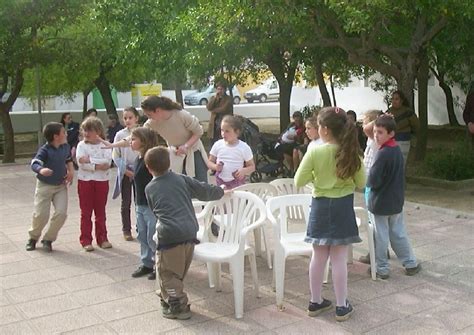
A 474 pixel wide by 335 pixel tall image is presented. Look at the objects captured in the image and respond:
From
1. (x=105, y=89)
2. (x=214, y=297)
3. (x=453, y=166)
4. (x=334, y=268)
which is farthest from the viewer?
(x=105, y=89)

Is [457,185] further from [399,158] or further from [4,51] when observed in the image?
[4,51]

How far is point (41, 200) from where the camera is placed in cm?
640

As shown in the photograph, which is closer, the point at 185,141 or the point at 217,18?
the point at 185,141

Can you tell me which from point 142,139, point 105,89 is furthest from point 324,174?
point 105,89

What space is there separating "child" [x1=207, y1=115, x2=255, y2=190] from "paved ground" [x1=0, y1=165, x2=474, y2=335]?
0.87m

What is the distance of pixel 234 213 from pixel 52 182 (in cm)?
237

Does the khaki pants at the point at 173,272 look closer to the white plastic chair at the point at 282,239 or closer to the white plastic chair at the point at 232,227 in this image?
the white plastic chair at the point at 232,227

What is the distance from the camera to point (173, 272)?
14.3 ft

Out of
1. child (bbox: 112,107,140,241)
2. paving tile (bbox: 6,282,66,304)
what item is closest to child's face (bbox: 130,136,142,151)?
child (bbox: 112,107,140,241)

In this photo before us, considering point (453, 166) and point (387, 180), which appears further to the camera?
point (453, 166)

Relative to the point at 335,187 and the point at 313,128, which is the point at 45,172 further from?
the point at 335,187

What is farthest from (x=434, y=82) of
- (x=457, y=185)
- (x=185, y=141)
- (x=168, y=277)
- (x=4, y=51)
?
(x=168, y=277)

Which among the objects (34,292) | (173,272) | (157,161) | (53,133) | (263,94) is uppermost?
(263,94)

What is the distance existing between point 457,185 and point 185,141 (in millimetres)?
5717
